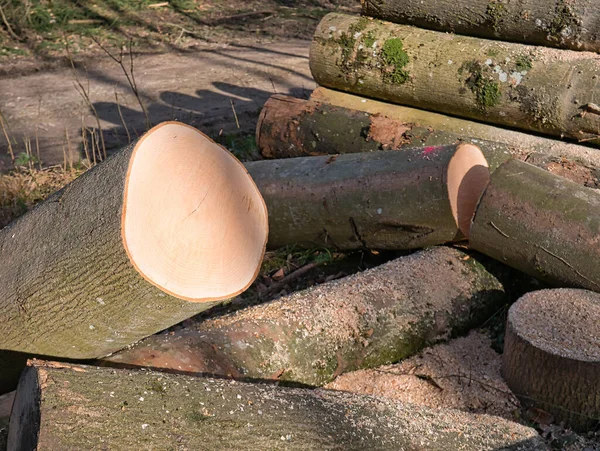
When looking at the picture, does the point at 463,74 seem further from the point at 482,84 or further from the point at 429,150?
the point at 429,150

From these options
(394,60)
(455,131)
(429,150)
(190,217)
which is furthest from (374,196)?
(190,217)

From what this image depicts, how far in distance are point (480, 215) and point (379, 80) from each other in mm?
1966

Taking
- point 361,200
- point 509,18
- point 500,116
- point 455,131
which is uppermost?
point 509,18

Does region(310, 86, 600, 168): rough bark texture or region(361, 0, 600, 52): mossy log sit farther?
region(361, 0, 600, 52): mossy log

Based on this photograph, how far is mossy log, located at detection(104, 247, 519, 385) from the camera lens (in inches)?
119

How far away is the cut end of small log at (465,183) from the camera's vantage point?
12.7ft

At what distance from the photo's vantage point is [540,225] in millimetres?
3617

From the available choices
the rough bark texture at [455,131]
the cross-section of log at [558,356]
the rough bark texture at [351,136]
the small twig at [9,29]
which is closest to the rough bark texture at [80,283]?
the cross-section of log at [558,356]

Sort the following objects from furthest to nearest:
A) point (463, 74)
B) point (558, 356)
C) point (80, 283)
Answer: point (463, 74) < point (558, 356) < point (80, 283)

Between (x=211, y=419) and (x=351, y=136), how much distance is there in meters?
2.92

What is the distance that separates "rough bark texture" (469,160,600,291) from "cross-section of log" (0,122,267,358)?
1509 millimetres

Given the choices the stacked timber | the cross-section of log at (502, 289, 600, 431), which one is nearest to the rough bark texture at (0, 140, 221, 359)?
the cross-section of log at (502, 289, 600, 431)

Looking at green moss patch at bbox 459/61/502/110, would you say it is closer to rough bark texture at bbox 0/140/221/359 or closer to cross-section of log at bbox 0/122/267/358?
cross-section of log at bbox 0/122/267/358

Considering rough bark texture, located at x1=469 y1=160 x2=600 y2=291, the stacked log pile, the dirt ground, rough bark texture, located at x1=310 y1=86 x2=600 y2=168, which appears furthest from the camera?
the dirt ground
